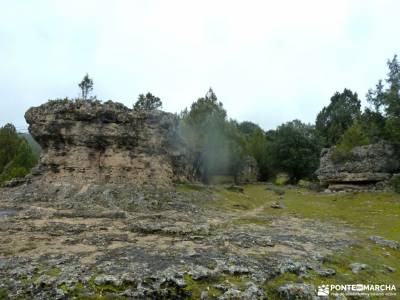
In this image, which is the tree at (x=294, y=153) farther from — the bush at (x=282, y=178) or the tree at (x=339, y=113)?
the tree at (x=339, y=113)

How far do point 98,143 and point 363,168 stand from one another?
128 ft

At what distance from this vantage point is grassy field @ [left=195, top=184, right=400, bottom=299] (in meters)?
17.0

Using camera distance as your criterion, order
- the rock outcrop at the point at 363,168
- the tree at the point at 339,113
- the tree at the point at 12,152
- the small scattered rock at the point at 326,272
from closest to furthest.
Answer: the small scattered rock at the point at 326,272, the rock outcrop at the point at 363,168, the tree at the point at 12,152, the tree at the point at 339,113

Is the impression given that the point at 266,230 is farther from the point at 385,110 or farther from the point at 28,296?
the point at 385,110

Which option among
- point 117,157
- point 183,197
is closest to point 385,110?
point 183,197

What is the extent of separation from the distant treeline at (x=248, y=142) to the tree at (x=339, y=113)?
23030 mm

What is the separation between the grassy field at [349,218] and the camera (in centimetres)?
1702

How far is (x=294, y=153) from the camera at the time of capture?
3039 inches

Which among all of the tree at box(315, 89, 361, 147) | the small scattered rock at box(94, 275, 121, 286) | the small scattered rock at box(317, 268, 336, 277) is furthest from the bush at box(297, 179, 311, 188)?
the small scattered rock at box(94, 275, 121, 286)

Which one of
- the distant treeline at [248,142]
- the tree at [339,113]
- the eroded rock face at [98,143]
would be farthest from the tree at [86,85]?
the tree at [339,113]

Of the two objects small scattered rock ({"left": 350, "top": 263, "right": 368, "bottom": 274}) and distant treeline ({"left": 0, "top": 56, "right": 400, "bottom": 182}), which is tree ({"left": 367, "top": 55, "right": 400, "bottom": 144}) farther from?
small scattered rock ({"left": 350, "top": 263, "right": 368, "bottom": 274})

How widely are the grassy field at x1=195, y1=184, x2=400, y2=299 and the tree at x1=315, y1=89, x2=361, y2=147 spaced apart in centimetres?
5312

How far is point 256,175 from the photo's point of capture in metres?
79.7

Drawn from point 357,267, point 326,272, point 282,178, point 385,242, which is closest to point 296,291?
point 326,272
